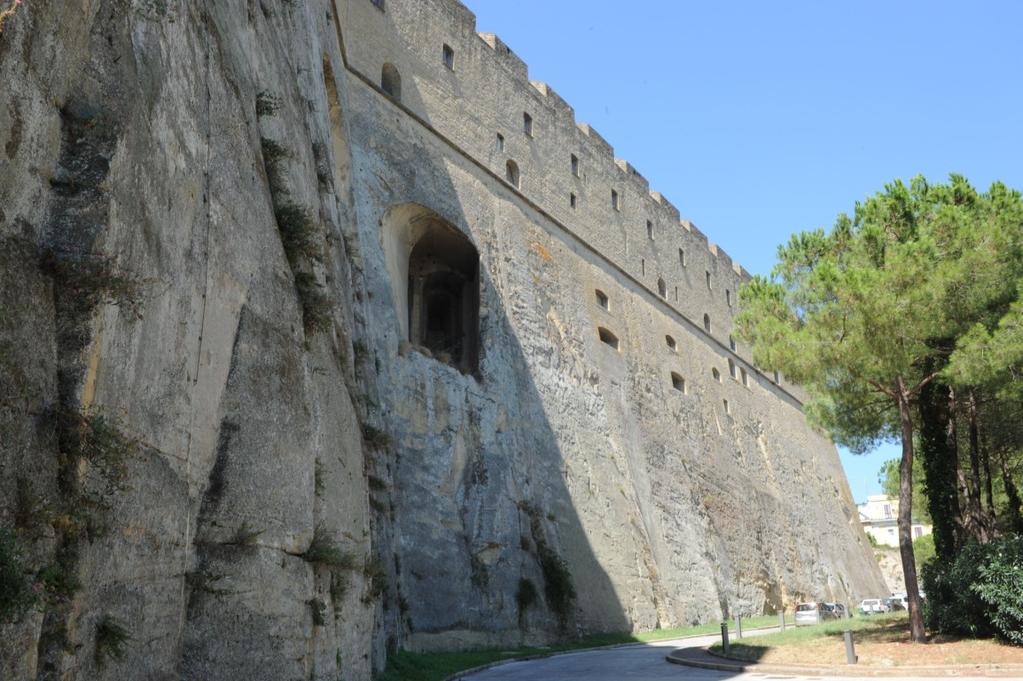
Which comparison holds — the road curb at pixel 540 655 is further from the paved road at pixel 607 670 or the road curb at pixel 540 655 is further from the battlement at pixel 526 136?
the battlement at pixel 526 136

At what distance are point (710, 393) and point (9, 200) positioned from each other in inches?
979

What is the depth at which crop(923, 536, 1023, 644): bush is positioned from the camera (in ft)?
33.9

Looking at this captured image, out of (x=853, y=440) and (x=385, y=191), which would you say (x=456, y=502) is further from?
(x=853, y=440)

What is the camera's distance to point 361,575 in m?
7.91

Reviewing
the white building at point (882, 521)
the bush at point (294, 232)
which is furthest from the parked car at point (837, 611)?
the white building at point (882, 521)

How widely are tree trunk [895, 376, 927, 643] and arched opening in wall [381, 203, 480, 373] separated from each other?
23.9 feet

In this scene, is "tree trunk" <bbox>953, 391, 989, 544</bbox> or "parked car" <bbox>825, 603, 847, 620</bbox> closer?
"tree trunk" <bbox>953, 391, 989, 544</bbox>

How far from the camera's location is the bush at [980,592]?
10344 millimetres

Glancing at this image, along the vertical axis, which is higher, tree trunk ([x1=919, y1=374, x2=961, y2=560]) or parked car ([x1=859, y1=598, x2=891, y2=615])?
tree trunk ([x1=919, y1=374, x2=961, y2=560])

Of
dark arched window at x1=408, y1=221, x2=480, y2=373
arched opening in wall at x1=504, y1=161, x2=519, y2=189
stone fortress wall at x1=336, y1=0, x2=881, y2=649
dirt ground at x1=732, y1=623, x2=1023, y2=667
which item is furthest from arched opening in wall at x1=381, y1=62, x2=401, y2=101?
dirt ground at x1=732, y1=623, x2=1023, y2=667

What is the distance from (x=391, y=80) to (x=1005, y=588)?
13.3 m

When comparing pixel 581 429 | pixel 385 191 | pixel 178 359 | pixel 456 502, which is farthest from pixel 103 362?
pixel 581 429

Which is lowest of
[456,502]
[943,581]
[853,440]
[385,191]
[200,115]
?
[943,581]

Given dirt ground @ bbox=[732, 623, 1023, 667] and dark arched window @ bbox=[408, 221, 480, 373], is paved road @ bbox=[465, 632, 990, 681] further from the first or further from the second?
dark arched window @ bbox=[408, 221, 480, 373]
